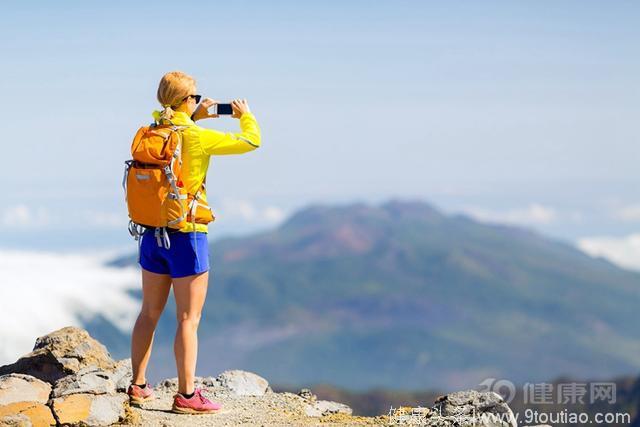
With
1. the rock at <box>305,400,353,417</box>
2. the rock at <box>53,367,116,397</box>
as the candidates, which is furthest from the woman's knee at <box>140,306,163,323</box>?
the rock at <box>305,400,353,417</box>

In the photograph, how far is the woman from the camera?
1050cm

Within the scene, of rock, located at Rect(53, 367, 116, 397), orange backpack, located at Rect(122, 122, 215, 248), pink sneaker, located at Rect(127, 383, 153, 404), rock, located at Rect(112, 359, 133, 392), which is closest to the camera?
orange backpack, located at Rect(122, 122, 215, 248)

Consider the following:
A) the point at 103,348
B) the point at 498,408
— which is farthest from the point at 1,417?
the point at 498,408

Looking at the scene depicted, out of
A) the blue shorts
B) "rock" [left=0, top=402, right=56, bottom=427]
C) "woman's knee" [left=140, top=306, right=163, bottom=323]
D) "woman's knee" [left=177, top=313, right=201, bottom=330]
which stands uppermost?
the blue shorts

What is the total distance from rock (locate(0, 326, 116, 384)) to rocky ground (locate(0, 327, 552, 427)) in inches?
0.5

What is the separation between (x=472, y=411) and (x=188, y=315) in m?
3.35

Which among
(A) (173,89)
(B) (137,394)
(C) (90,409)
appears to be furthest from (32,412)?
(A) (173,89)

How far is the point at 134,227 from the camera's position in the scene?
35.3 feet

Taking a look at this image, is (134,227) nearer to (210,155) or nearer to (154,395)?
(210,155)

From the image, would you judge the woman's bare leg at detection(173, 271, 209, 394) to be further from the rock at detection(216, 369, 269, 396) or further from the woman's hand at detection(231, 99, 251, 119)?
the rock at detection(216, 369, 269, 396)

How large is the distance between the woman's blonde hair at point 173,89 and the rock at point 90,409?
3.11 meters

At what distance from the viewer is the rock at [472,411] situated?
443 inches

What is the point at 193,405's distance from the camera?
11383 millimetres

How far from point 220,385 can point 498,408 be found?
4.16 meters
